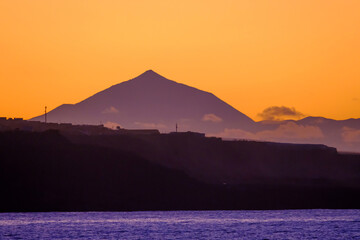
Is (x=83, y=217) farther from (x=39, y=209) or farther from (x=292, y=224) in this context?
(x=292, y=224)

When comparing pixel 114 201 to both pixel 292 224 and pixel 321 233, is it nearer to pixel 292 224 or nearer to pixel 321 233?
pixel 292 224

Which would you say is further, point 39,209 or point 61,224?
point 39,209

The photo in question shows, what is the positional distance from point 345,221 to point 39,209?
49.8 meters

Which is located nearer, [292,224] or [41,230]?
[41,230]

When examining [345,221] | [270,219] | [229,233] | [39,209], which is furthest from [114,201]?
[229,233]

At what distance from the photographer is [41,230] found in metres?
132

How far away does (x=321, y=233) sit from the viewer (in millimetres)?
127625

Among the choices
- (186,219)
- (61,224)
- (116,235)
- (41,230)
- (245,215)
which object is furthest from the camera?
(245,215)

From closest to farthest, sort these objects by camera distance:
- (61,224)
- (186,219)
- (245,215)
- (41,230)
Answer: (41,230) < (61,224) < (186,219) < (245,215)

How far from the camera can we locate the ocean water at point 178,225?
124 meters

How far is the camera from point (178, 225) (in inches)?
5610

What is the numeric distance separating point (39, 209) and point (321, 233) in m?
60.5

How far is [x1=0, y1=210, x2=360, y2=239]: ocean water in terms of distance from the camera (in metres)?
124

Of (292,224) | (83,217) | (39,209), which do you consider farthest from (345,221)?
(39,209)
